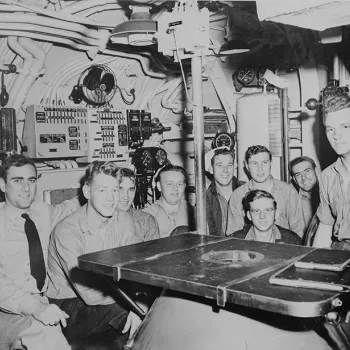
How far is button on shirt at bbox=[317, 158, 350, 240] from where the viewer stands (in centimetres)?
270

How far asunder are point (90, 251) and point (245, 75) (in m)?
4.16

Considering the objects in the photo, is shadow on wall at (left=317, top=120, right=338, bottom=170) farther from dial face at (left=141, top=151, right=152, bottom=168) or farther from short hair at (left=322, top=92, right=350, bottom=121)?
short hair at (left=322, top=92, right=350, bottom=121)

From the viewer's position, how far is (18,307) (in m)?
2.52

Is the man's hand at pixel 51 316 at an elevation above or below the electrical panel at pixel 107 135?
below

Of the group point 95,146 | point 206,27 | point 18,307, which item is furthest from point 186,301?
point 95,146

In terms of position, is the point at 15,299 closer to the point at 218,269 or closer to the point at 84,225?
the point at 84,225

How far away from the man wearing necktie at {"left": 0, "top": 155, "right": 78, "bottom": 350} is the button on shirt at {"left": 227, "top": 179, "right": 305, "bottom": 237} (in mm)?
1532

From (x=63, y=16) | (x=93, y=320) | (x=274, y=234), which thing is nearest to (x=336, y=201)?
(x=274, y=234)

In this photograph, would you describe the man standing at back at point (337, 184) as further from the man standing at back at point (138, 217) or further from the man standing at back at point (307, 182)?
the man standing at back at point (307, 182)

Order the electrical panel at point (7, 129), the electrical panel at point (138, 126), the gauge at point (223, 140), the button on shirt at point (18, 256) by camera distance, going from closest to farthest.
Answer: the button on shirt at point (18, 256) → the electrical panel at point (7, 129) → the electrical panel at point (138, 126) → the gauge at point (223, 140)

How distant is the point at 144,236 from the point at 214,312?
1629 millimetres

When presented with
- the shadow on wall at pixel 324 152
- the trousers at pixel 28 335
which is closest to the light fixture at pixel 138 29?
the trousers at pixel 28 335

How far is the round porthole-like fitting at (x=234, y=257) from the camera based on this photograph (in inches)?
74.5

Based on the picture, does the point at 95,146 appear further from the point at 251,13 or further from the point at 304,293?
the point at 304,293
